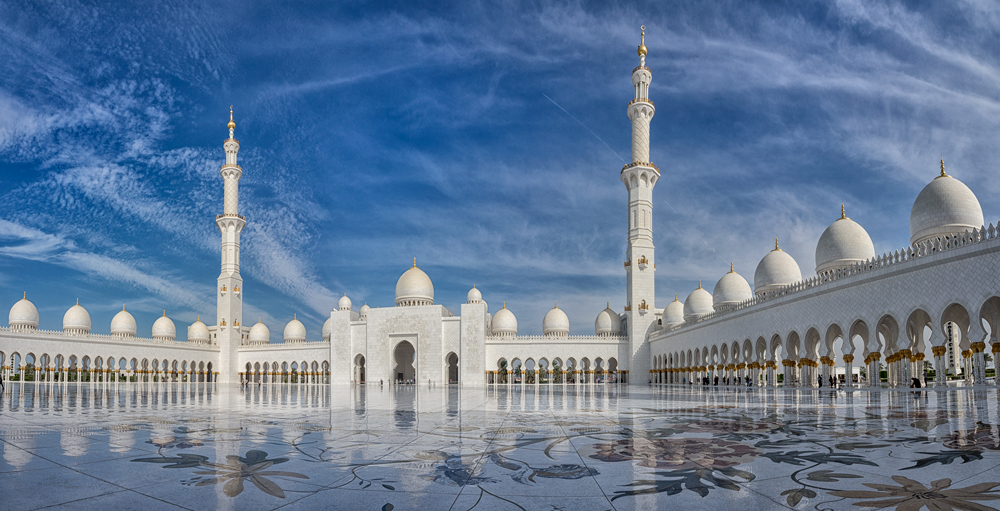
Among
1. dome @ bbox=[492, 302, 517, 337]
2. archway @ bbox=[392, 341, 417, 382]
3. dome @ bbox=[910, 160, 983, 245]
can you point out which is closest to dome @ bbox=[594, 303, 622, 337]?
dome @ bbox=[492, 302, 517, 337]

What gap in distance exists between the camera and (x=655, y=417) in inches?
293

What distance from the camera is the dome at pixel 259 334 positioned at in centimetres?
4878

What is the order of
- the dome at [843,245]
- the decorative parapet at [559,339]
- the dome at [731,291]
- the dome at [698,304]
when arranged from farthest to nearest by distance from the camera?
the decorative parapet at [559,339] → the dome at [698,304] → the dome at [731,291] → the dome at [843,245]

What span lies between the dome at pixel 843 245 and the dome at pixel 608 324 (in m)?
19.1

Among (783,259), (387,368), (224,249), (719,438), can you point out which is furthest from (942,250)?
(224,249)

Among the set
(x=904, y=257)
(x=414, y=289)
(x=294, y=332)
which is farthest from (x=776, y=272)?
(x=294, y=332)

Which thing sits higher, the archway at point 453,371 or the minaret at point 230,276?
the minaret at point 230,276

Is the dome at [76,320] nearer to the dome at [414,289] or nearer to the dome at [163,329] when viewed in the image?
Answer: the dome at [163,329]

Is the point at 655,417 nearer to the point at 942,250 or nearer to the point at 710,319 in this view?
the point at 942,250

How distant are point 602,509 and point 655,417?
4.98 m

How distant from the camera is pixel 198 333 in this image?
4788cm

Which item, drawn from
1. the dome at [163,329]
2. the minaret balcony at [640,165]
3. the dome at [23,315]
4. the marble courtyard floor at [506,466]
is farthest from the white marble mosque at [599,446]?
the dome at [163,329]

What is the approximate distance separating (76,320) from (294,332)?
13.6m

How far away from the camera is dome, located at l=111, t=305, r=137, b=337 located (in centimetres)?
4444
